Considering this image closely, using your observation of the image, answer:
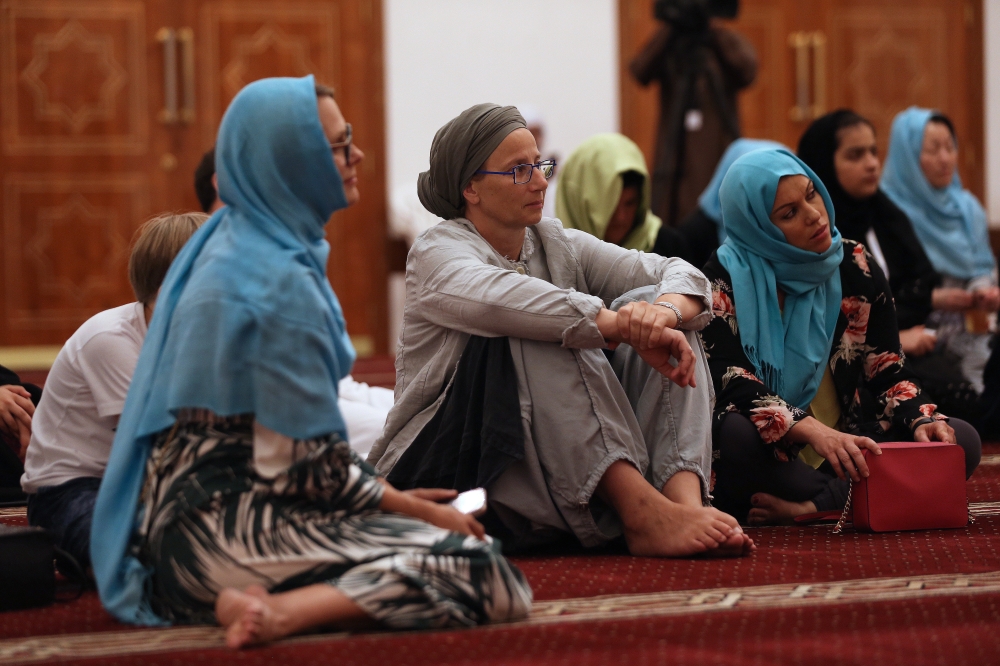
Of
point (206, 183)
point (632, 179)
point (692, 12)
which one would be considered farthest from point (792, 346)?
point (692, 12)

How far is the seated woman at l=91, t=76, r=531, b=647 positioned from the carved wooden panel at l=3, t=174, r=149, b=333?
5078 millimetres

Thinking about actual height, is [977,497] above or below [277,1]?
below

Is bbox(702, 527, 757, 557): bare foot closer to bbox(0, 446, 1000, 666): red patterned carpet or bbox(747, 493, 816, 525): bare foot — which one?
bbox(0, 446, 1000, 666): red patterned carpet

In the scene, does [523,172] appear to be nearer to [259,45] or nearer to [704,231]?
[704,231]

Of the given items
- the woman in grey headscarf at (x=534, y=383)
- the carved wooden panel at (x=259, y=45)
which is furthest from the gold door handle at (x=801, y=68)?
the woman in grey headscarf at (x=534, y=383)

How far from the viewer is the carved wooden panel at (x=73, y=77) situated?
21.1 feet

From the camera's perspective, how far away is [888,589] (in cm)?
184

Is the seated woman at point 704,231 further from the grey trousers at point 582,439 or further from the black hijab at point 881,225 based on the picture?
the grey trousers at point 582,439

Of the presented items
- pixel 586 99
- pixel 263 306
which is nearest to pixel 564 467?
pixel 263 306

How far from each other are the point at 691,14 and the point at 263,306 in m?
4.59

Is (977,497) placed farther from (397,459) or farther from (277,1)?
(277,1)

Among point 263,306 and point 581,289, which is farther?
point 581,289

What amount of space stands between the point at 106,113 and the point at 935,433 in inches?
207

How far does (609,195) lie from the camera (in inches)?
149
